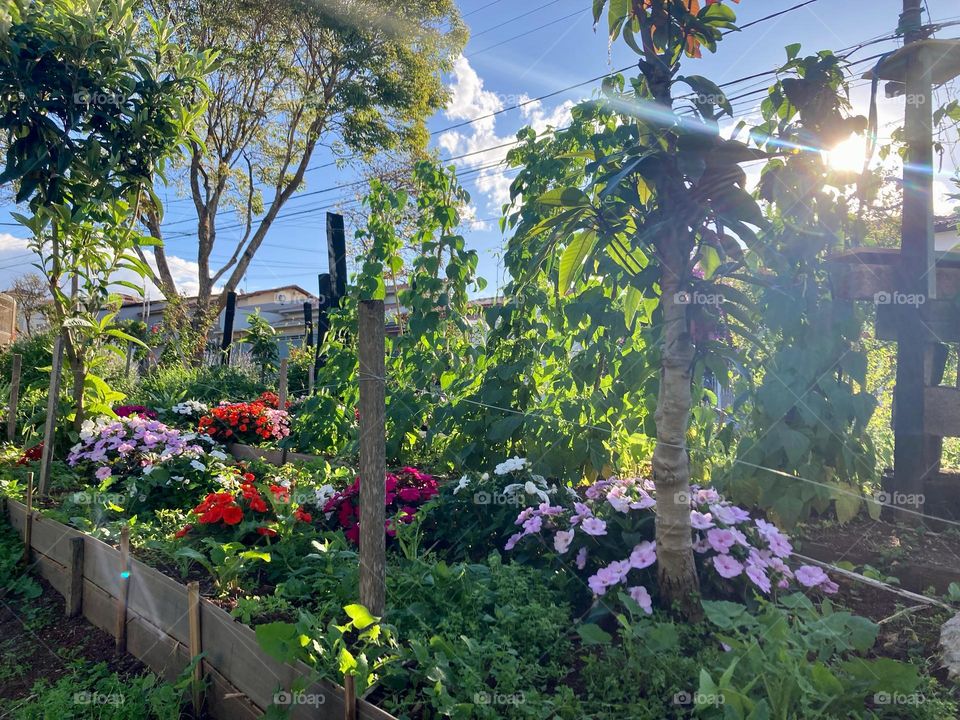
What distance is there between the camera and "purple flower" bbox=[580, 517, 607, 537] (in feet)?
7.57

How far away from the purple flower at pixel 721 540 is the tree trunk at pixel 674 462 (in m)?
0.10

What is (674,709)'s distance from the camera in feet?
5.61

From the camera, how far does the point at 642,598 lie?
2070mm

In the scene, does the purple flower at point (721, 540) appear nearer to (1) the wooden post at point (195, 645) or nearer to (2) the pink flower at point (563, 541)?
(2) the pink flower at point (563, 541)

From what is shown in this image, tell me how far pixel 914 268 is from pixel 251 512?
3727 millimetres

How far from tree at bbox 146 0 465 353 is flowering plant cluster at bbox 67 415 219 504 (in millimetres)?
9182

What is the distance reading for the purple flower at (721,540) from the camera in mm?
2170

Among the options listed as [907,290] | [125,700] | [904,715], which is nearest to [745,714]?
[904,715]

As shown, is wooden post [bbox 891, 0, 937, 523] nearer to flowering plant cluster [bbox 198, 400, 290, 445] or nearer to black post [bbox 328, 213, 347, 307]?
flowering plant cluster [bbox 198, 400, 290, 445]

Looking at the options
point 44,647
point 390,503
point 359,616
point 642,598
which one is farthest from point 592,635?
point 44,647

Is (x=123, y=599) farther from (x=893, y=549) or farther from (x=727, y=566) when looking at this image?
(x=893, y=549)

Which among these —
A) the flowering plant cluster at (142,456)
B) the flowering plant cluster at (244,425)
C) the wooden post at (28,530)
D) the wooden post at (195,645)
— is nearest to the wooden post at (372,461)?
the wooden post at (195,645)

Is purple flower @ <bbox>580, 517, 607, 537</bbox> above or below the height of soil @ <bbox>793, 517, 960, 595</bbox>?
above

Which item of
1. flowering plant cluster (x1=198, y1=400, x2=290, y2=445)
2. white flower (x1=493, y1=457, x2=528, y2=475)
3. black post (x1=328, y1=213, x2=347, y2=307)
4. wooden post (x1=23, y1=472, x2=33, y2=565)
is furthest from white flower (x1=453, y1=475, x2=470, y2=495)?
black post (x1=328, y1=213, x2=347, y2=307)
